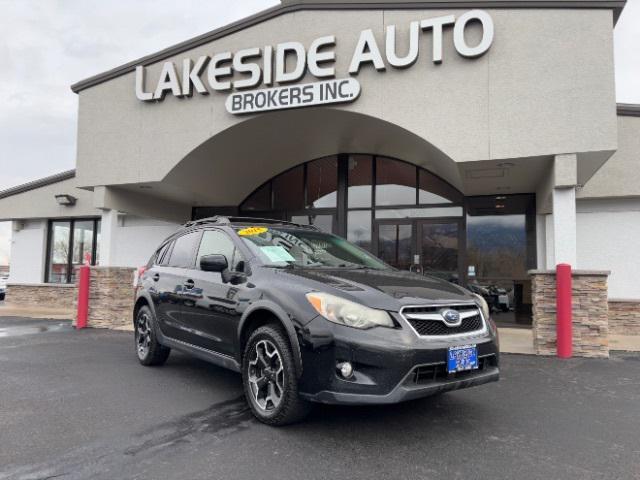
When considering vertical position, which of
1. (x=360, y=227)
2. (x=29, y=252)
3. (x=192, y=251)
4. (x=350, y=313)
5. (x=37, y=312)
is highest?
(x=360, y=227)

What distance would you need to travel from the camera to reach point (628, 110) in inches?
365

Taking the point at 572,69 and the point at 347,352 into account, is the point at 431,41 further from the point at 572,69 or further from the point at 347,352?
the point at 347,352

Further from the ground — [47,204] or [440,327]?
[47,204]

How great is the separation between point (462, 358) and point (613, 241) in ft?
27.5

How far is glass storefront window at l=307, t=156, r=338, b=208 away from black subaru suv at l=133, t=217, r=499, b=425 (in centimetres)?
706

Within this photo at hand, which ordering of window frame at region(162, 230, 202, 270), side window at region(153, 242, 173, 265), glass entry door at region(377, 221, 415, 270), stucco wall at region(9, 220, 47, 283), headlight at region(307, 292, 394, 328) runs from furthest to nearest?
stucco wall at region(9, 220, 47, 283) < glass entry door at region(377, 221, 415, 270) < side window at region(153, 242, 173, 265) < window frame at region(162, 230, 202, 270) < headlight at region(307, 292, 394, 328)

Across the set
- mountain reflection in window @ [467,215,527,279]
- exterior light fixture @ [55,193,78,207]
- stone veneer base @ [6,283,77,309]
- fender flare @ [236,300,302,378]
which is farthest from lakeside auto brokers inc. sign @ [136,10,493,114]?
stone veneer base @ [6,283,77,309]

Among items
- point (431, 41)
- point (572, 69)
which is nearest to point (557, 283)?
point (572, 69)

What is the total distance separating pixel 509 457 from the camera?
3150mm

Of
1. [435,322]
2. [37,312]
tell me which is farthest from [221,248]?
[37,312]

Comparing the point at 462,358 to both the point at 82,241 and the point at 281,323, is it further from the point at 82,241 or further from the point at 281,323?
the point at 82,241

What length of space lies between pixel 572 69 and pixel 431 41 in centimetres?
224

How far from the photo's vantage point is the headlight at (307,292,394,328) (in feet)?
10.7

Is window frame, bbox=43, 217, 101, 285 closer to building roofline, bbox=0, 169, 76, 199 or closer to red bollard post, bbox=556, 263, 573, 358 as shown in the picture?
building roofline, bbox=0, 169, 76, 199
